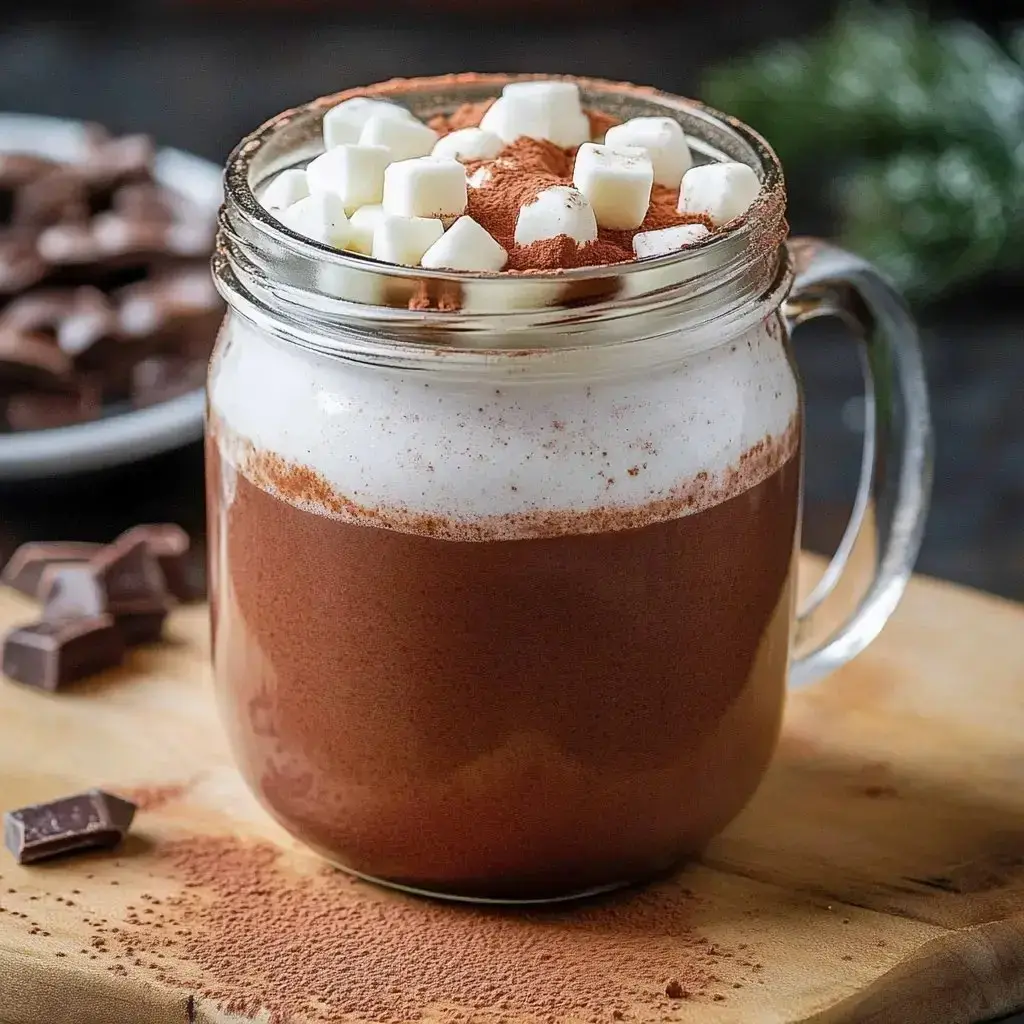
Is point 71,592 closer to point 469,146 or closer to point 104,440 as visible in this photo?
point 104,440

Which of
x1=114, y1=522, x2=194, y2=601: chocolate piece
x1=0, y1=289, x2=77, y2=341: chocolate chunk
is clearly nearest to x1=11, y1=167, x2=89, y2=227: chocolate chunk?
x1=0, y1=289, x2=77, y2=341: chocolate chunk

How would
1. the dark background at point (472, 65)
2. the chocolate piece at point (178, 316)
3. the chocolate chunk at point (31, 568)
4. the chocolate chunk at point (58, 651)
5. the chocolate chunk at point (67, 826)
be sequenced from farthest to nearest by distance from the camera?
the dark background at point (472, 65) → the chocolate piece at point (178, 316) → the chocolate chunk at point (31, 568) → the chocolate chunk at point (58, 651) → the chocolate chunk at point (67, 826)

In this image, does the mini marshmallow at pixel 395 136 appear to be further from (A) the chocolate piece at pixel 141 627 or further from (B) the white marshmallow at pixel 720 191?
(A) the chocolate piece at pixel 141 627

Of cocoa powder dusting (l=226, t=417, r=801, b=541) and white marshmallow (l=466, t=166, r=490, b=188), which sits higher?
white marshmallow (l=466, t=166, r=490, b=188)

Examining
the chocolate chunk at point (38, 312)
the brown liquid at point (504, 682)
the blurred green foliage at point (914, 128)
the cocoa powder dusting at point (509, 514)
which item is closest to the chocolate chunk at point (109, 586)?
the brown liquid at point (504, 682)

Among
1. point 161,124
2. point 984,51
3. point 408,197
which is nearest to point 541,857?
point 408,197

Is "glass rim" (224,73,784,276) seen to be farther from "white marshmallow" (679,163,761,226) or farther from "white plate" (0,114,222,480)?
"white plate" (0,114,222,480)

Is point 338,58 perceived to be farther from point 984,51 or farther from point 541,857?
point 541,857
